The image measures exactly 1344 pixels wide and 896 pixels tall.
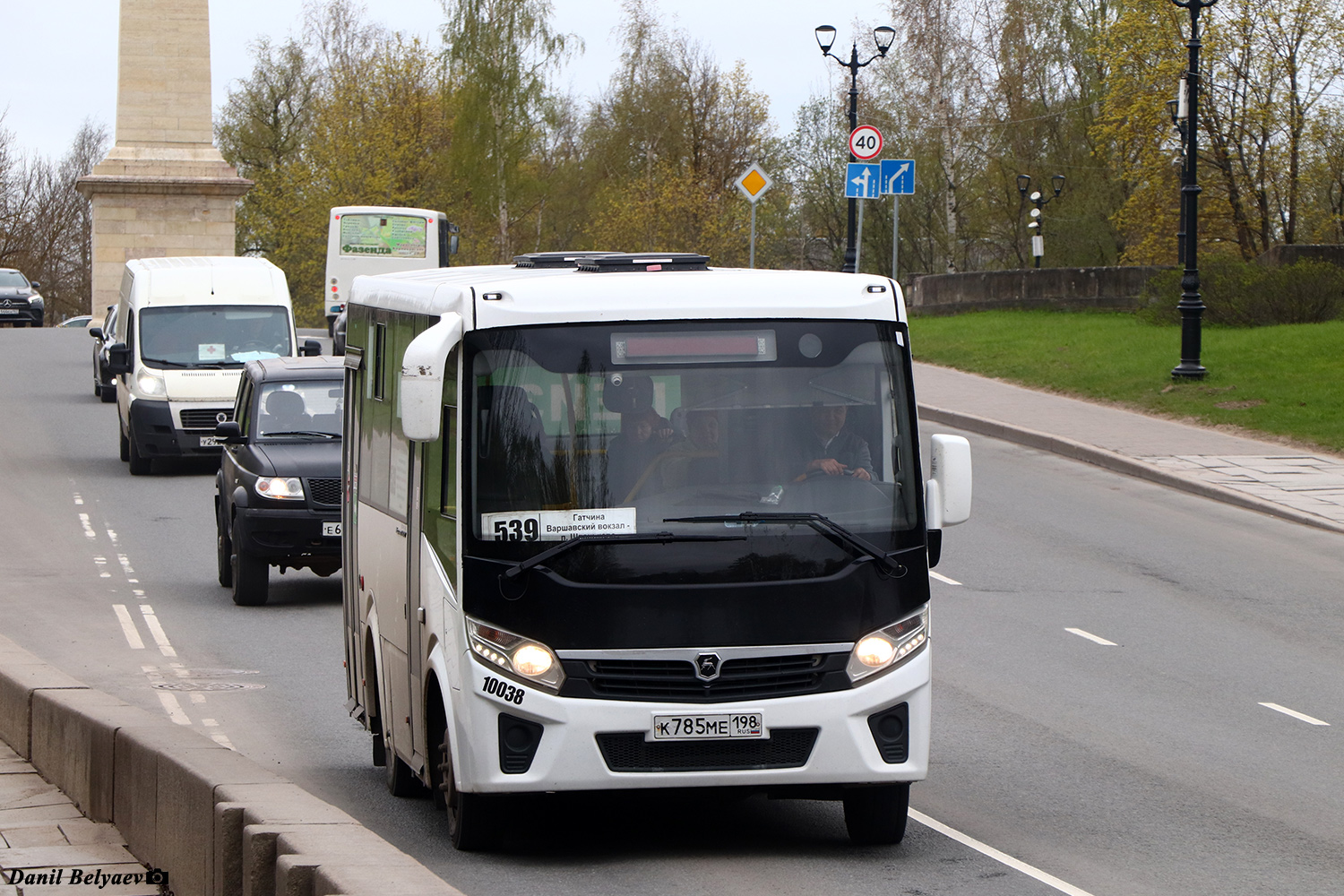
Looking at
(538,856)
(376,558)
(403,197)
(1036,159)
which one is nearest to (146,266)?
(376,558)

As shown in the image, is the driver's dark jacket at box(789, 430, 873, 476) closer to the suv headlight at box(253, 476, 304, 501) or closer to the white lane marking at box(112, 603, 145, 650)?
the white lane marking at box(112, 603, 145, 650)

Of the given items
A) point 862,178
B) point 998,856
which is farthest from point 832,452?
point 862,178

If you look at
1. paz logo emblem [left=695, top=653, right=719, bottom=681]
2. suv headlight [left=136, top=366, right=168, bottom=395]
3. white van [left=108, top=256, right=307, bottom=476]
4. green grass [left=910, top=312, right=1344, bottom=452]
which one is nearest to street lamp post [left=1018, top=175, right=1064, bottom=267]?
green grass [left=910, top=312, right=1344, bottom=452]

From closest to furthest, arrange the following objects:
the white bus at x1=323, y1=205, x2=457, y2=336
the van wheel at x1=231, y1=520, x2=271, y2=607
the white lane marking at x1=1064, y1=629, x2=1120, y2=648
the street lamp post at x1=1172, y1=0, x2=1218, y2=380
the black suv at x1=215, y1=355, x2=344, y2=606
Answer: the white lane marking at x1=1064, y1=629, x2=1120, y2=648, the black suv at x1=215, y1=355, x2=344, y2=606, the van wheel at x1=231, y1=520, x2=271, y2=607, the street lamp post at x1=1172, y1=0, x2=1218, y2=380, the white bus at x1=323, y1=205, x2=457, y2=336

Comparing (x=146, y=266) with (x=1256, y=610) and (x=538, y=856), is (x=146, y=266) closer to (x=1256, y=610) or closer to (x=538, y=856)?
(x=1256, y=610)

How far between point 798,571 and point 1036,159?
59.8 m

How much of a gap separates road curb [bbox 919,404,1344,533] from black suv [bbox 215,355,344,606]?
9.09 m

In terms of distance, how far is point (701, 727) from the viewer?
22.3 ft

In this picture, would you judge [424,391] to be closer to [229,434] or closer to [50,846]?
[50,846]

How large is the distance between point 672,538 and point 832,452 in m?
0.74

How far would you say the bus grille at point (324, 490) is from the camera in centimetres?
1462

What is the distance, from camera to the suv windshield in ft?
52.0

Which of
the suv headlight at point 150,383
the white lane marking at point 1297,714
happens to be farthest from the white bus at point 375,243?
the white lane marking at point 1297,714

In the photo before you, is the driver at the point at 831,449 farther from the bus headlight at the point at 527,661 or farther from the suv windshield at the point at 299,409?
the suv windshield at the point at 299,409
